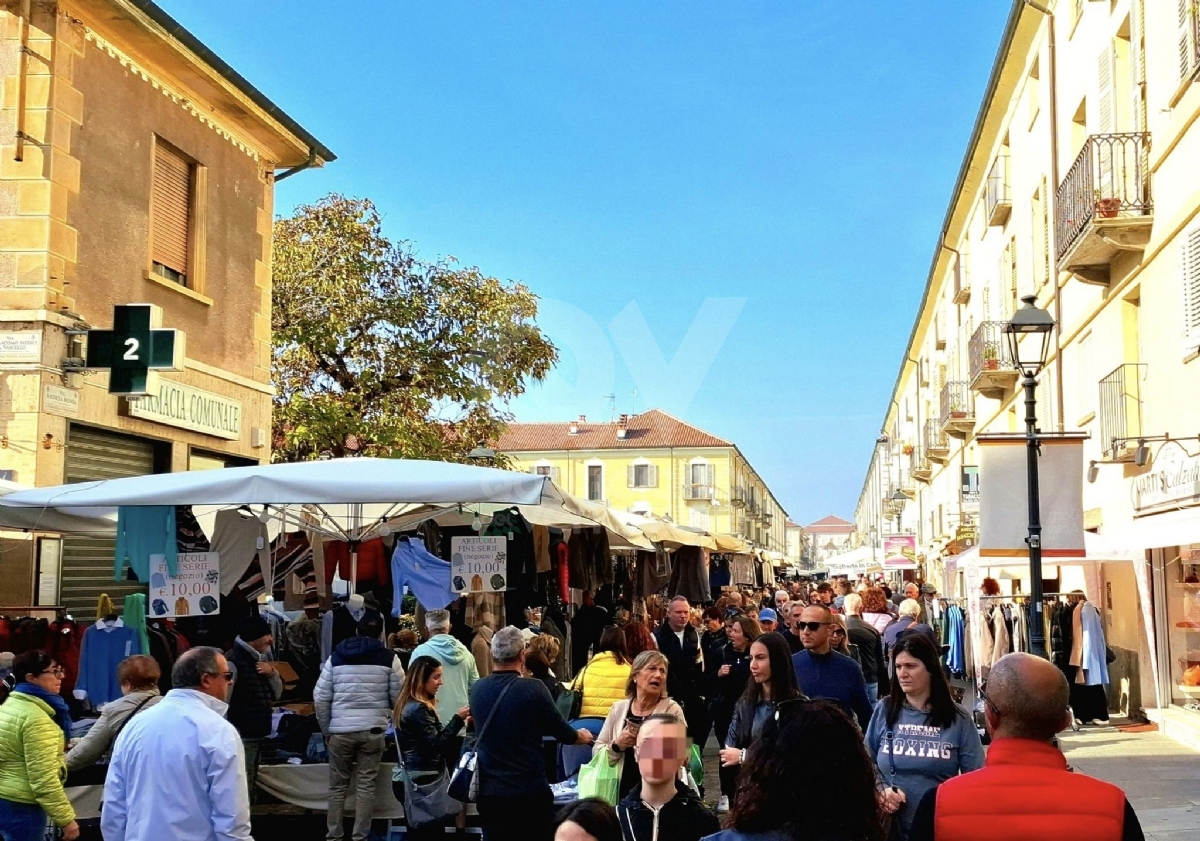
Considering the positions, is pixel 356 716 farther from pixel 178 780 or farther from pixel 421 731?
pixel 178 780

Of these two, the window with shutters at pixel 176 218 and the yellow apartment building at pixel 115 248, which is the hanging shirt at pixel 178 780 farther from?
the window with shutters at pixel 176 218

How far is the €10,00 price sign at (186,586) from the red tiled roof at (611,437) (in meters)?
71.0

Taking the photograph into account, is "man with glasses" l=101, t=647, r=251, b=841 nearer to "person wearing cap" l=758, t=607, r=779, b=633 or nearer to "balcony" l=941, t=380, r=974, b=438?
"person wearing cap" l=758, t=607, r=779, b=633

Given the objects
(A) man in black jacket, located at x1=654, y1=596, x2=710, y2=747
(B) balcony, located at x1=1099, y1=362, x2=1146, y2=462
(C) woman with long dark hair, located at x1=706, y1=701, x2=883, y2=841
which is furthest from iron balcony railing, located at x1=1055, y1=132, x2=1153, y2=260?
(C) woman with long dark hair, located at x1=706, y1=701, x2=883, y2=841

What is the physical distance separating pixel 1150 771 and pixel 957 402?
20630mm

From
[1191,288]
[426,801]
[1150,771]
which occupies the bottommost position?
[1150,771]

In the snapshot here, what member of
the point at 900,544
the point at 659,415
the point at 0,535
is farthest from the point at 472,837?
the point at 659,415

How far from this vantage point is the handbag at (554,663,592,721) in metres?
9.01

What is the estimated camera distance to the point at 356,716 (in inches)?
355

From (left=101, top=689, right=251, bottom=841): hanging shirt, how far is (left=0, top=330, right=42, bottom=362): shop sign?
835 centimetres

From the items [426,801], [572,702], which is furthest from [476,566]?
[426,801]

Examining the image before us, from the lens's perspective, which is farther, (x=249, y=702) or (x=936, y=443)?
(x=936, y=443)

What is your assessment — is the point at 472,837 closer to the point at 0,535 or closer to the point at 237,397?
the point at 0,535

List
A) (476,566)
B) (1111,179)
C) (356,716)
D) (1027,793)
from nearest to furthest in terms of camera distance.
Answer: (1027,793) < (356,716) < (476,566) < (1111,179)
